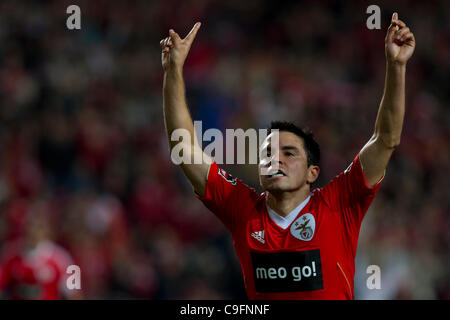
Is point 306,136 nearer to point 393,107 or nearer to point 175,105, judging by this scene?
point 393,107

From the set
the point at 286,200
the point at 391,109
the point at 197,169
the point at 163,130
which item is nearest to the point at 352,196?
the point at 286,200

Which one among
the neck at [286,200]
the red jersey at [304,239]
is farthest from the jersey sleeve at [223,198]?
the neck at [286,200]

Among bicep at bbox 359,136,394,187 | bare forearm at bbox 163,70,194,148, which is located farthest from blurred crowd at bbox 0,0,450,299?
bicep at bbox 359,136,394,187

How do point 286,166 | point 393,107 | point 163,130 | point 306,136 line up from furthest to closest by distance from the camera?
1. point 163,130
2. point 306,136
3. point 286,166
4. point 393,107

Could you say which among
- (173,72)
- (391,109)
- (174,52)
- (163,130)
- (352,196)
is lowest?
(352,196)

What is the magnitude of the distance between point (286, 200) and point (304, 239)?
0.27 metres

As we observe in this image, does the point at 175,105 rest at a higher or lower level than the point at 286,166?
higher

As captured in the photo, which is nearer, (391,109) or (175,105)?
(391,109)

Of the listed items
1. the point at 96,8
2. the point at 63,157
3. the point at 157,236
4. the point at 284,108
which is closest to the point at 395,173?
the point at 284,108

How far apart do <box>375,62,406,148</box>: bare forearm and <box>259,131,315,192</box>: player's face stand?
1.55ft

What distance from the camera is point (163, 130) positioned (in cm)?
928

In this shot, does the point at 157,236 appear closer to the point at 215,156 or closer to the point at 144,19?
the point at 215,156

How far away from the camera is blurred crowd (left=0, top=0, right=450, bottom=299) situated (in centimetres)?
766

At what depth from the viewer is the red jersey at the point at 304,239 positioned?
11.1 ft
